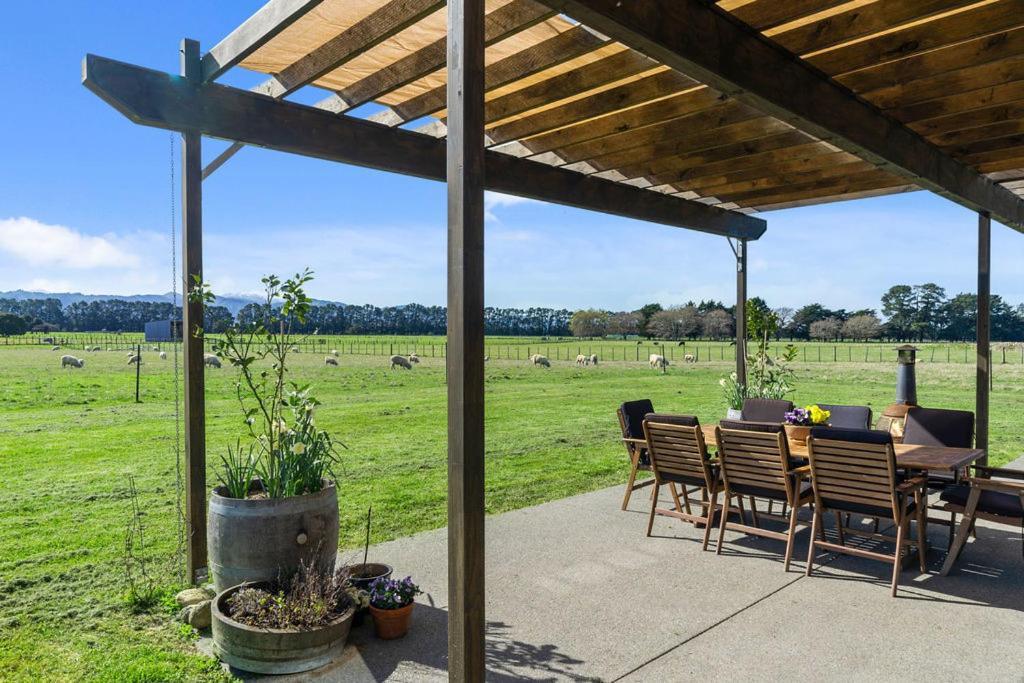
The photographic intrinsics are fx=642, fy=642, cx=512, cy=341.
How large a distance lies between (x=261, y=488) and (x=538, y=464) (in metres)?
4.64

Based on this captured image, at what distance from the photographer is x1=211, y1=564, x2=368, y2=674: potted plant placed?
102 inches

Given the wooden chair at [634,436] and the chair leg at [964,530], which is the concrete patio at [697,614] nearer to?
the chair leg at [964,530]

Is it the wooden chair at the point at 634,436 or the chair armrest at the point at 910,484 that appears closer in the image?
the chair armrest at the point at 910,484

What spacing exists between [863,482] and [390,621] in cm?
262

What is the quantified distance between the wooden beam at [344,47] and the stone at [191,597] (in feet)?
7.21

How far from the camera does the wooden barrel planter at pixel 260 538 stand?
9.53 ft

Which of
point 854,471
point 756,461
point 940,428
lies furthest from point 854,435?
point 940,428

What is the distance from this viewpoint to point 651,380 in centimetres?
2222

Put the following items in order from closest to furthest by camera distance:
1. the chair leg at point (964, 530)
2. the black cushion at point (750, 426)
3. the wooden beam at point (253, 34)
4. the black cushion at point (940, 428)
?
the wooden beam at point (253, 34) → the chair leg at point (964, 530) → the black cushion at point (750, 426) → the black cushion at point (940, 428)

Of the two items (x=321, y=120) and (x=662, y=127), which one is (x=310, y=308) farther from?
(x=662, y=127)

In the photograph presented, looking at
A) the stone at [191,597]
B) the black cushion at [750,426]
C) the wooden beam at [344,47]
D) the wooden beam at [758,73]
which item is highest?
the wooden beam at [344,47]

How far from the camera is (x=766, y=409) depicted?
5559mm

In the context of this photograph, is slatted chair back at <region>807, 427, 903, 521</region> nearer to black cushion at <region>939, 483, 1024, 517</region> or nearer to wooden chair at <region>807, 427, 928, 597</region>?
wooden chair at <region>807, 427, 928, 597</region>

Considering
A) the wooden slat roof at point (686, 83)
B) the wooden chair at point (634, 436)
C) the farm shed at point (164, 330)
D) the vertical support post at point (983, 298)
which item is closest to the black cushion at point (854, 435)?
the wooden chair at point (634, 436)
